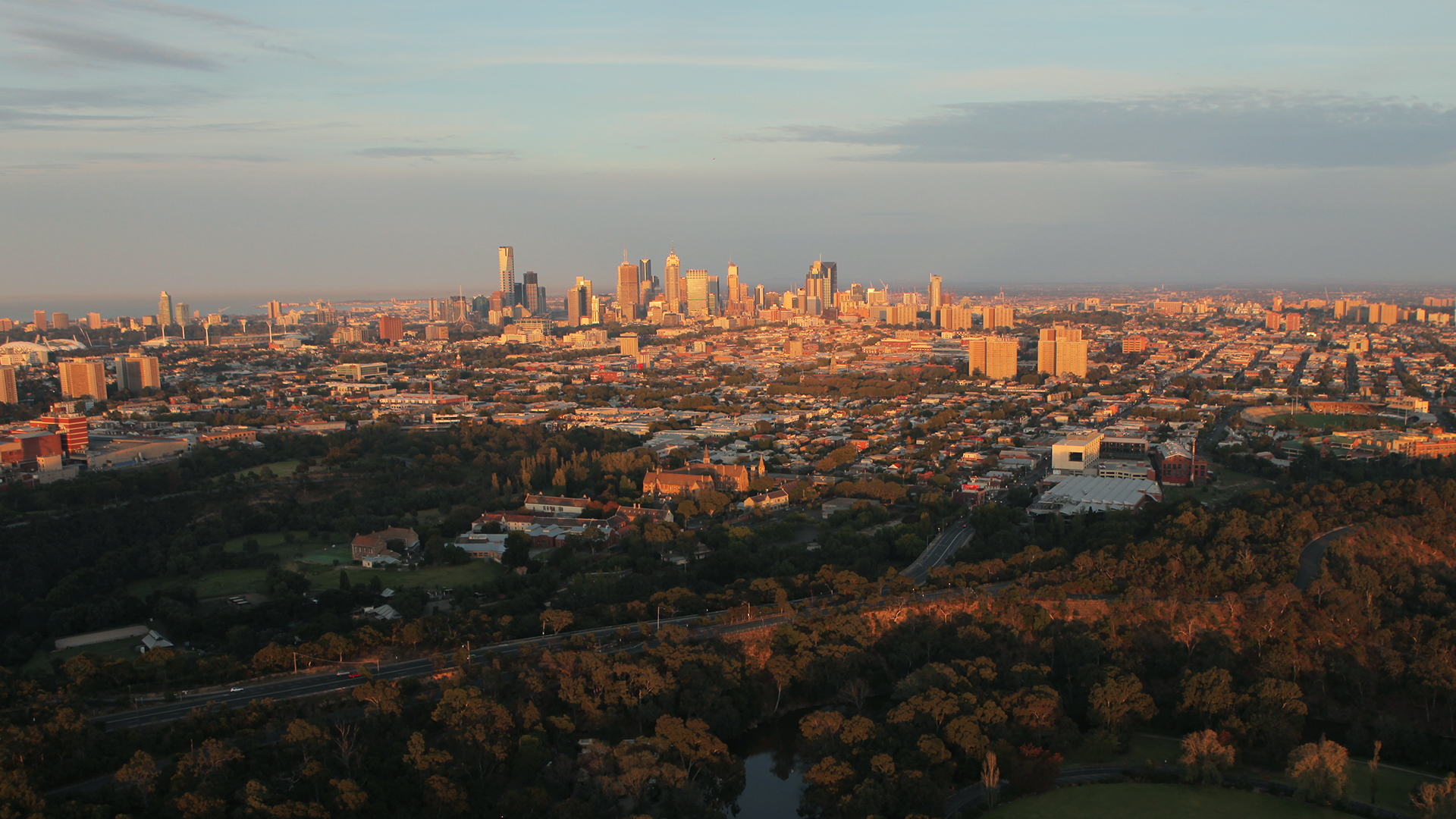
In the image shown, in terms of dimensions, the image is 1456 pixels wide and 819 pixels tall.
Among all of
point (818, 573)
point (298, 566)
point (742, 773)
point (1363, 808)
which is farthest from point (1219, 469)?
point (298, 566)

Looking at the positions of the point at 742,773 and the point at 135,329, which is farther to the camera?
the point at 135,329

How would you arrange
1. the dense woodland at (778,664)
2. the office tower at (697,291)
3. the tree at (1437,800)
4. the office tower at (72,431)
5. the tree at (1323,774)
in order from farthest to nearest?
the office tower at (697,291), the office tower at (72,431), the tree at (1323,774), the dense woodland at (778,664), the tree at (1437,800)

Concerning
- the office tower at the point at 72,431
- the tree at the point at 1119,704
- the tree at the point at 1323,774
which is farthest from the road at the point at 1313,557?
the office tower at the point at 72,431

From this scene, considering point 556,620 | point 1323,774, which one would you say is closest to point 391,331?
point 556,620

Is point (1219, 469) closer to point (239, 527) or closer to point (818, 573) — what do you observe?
point (818, 573)

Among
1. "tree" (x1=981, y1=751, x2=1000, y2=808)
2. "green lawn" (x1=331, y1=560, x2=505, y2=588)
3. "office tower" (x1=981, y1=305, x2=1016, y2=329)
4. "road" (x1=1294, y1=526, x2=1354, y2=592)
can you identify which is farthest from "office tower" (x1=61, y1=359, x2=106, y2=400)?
"office tower" (x1=981, y1=305, x2=1016, y2=329)

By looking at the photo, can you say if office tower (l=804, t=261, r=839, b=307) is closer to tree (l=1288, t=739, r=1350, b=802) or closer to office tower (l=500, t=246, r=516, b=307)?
office tower (l=500, t=246, r=516, b=307)

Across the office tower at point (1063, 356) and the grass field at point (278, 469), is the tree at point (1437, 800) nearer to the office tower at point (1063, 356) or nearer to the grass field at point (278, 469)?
the grass field at point (278, 469)
